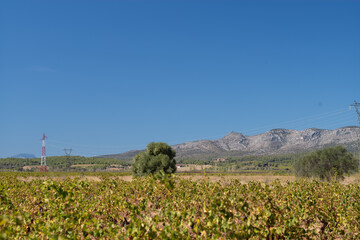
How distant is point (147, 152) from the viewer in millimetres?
44312

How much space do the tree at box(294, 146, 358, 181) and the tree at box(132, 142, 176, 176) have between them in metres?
17.1

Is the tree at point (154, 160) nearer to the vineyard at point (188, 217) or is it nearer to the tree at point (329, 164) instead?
the tree at point (329, 164)

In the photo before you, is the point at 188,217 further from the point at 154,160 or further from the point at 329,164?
the point at 154,160

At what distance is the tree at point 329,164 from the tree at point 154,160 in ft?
56.0

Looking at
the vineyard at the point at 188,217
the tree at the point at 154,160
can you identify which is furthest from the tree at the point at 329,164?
the vineyard at the point at 188,217

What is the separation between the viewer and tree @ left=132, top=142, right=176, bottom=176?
138 feet

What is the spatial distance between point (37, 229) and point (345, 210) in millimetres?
8485

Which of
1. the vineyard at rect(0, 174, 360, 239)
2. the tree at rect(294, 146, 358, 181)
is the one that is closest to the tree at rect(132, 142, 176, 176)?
the tree at rect(294, 146, 358, 181)

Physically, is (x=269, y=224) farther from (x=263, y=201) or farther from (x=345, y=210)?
(x=345, y=210)

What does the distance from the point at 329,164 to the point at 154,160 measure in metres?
21.3

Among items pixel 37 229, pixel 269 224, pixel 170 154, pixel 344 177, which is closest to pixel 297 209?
pixel 269 224

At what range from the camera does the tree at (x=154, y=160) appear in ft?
138

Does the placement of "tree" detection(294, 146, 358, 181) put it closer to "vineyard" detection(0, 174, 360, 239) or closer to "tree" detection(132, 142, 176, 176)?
"tree" detection(132, 142, 176, 176)

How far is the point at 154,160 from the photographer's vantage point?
4225 centimetres
